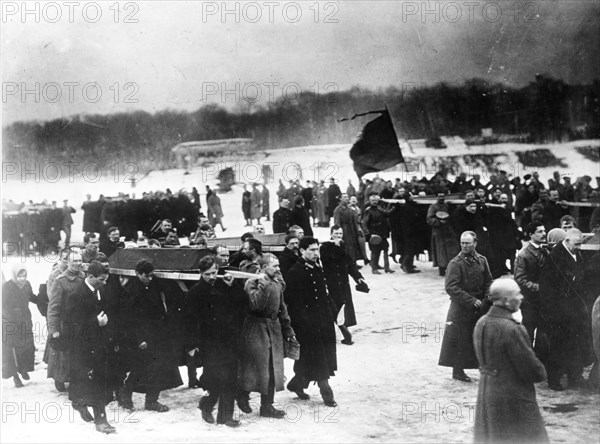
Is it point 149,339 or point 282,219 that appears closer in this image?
point 149,339

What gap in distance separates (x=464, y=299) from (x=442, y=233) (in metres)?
5.22

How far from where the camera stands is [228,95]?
26484mm

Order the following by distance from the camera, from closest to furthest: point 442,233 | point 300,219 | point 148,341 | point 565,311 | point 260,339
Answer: point 260,339 < point 148,341 < point 565,311 < point 442,233 < point 300,219

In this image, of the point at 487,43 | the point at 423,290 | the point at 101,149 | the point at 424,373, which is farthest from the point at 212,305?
the point at 487,43

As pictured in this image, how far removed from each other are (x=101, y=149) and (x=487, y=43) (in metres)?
14.8

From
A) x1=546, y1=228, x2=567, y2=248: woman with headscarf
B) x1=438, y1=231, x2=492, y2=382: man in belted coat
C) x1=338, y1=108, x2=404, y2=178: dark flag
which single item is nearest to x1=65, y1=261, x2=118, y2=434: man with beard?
x1=438, y1=231, x2=492, y2=382: man in belted coat

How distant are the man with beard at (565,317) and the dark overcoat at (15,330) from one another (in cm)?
568

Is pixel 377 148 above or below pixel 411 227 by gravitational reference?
above

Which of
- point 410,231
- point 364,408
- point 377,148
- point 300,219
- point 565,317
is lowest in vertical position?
point 364,408

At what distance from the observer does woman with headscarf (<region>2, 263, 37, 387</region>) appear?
716 cm

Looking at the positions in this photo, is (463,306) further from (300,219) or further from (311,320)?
(300,219)

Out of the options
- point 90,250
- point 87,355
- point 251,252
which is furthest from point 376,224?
point 87,355

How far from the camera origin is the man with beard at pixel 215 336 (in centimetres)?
572

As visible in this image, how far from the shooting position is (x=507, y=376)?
429cm
